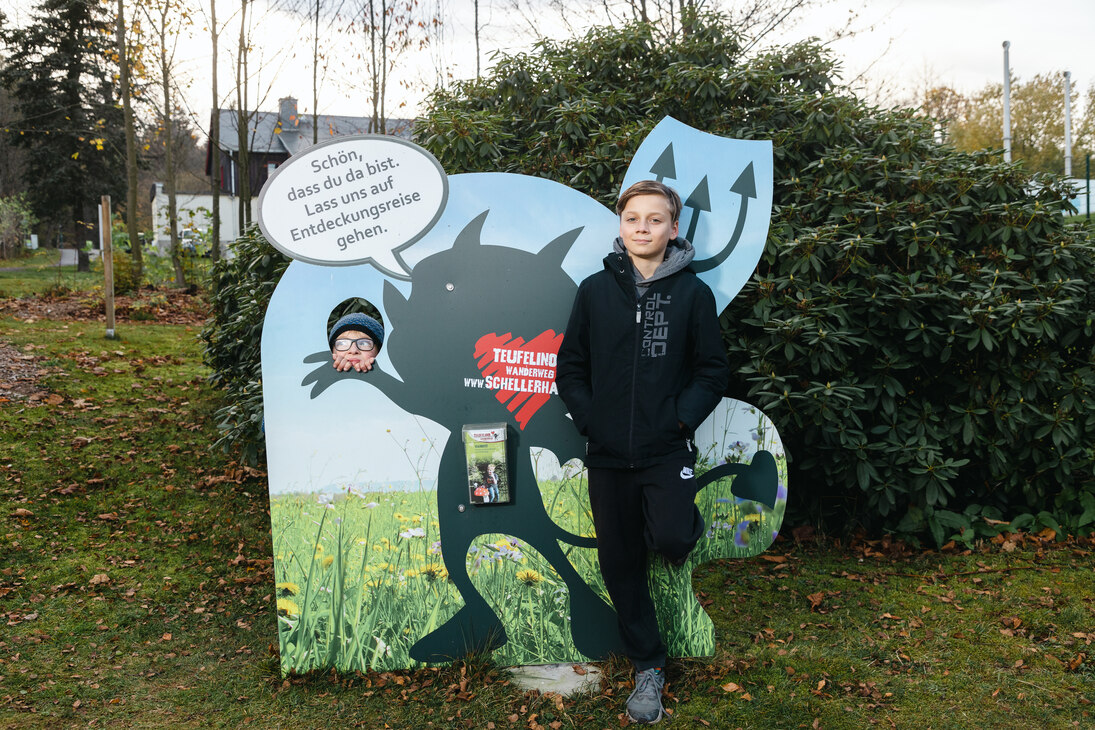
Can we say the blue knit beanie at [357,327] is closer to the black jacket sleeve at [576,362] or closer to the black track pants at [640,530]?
the black jacket sleeve at [576,362]

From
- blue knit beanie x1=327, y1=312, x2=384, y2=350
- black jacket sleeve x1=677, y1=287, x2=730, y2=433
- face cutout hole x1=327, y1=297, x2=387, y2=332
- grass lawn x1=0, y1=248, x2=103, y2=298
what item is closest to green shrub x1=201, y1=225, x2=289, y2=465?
face cutout hole x1=327, y1=297, x2=387, y2=332

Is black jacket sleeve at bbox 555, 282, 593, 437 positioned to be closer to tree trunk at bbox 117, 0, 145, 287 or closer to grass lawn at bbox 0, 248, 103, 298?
tree trunk at bbox 117, 0, 145, 287

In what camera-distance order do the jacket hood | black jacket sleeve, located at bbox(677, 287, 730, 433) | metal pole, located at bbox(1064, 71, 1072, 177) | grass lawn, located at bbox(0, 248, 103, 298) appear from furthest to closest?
metal pole, located at bbox(1064, 71, 1072, 177), grass lawn, located at bbox(0, 248, 103, 298), the jacket hood, black jacket sleeve, located at bbox(677, 287, 730, 433)

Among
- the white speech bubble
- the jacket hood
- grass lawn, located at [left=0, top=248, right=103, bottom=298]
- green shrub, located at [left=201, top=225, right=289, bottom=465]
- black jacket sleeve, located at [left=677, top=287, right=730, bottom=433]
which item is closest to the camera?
black jacket sleeve, located at [left=677, top=287, right=730, bottom=433]

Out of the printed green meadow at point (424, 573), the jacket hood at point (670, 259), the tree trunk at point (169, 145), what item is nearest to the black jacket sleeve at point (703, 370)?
the jacket hood at point (670, 259)

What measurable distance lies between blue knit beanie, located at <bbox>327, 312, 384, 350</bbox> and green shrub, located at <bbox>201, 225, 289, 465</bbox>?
4.49 feet

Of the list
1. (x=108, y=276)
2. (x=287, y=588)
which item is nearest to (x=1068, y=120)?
(x=108, y=276)

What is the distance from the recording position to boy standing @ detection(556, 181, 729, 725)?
2.92 metres

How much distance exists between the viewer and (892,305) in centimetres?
428

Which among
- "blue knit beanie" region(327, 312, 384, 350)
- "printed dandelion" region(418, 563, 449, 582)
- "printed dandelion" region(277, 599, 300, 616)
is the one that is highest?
"blue knit beanie" region(327, 312, 384, 350)

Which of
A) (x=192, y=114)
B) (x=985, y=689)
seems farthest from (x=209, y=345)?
(x=192, y=114)

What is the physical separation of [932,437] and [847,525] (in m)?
0.73

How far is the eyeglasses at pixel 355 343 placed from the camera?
3.19m

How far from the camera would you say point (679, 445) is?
293 cm
